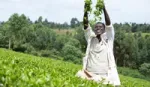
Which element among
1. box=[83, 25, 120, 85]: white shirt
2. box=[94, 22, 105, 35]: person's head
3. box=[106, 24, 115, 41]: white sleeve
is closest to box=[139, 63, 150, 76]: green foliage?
box=[83, 25, 120, 85]: white shirt

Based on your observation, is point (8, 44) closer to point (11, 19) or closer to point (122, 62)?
point (11, 19)

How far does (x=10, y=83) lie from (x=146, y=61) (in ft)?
263

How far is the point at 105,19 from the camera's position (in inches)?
377

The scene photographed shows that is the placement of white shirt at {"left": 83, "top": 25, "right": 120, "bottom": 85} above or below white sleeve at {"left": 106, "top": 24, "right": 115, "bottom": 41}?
below

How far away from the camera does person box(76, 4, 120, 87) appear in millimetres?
9531

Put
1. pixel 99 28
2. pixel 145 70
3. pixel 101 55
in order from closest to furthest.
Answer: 1. pixel 99 28
2. pixel 101 55
3. pixel 145 70

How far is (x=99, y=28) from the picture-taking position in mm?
9500

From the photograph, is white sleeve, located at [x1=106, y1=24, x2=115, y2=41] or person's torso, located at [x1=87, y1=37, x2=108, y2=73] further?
person's torso, located at [x1=87, y1=37, x2=108, y2=73]

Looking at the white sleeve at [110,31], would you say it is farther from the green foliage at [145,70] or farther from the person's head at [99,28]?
the green foliage at [145,70]

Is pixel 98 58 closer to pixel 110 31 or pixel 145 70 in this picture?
pixel 110 31

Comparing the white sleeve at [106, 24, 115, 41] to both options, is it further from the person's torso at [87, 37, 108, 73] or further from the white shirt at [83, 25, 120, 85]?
the person's torso at [87, 37, 108, 73]

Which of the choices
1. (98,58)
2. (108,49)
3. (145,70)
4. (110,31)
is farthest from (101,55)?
(145,70)

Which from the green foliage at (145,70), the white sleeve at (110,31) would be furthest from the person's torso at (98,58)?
the green foliage at (145,70)

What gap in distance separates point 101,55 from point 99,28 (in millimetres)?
708
